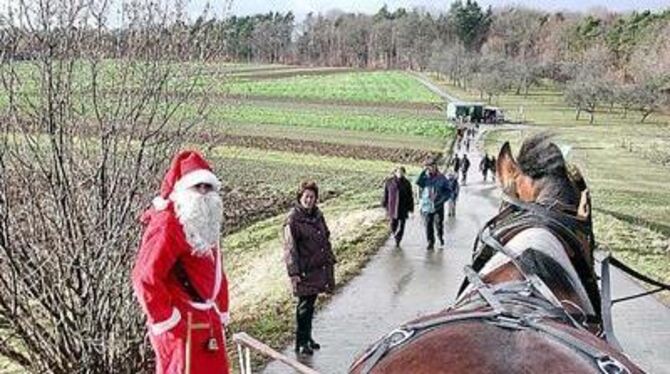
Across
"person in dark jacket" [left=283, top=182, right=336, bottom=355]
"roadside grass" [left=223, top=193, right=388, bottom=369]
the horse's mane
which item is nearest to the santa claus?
the horse's mane

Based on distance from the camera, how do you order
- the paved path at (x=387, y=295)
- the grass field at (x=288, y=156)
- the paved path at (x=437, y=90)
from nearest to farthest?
the paved path at (x=387, y=295), the grass field at (x=288, y=156), the paved path at (x=437, y=90)

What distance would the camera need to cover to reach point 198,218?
509cm

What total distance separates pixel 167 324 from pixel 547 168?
2.21 m

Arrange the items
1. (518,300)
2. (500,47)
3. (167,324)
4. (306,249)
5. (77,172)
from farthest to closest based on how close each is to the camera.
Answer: (500,47) < (306,249) < (77,172) < (167,324) < (518,300)

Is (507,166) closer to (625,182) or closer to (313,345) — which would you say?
(313,345)

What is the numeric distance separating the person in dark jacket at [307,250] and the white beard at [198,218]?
3719 millimetres

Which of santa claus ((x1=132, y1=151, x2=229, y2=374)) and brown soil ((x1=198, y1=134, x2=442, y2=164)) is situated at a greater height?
santa claus ((x1=132, y1=151, x2=229, y2=374))

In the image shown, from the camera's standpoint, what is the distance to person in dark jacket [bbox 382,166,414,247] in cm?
1702

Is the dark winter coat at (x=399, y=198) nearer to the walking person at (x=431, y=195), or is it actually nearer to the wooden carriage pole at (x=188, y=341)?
the walking person at (x=431, y=195)

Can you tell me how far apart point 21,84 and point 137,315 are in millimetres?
2434

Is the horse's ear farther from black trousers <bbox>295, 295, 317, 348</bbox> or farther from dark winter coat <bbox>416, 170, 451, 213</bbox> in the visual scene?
dark winter coat <bbox>416, 170, 451, 213</bbox>

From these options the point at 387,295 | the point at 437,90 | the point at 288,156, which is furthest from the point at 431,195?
the point at 437,90

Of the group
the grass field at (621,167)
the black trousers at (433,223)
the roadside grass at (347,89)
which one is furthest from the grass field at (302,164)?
the grass field at (621,167)

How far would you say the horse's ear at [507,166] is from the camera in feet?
15.3
